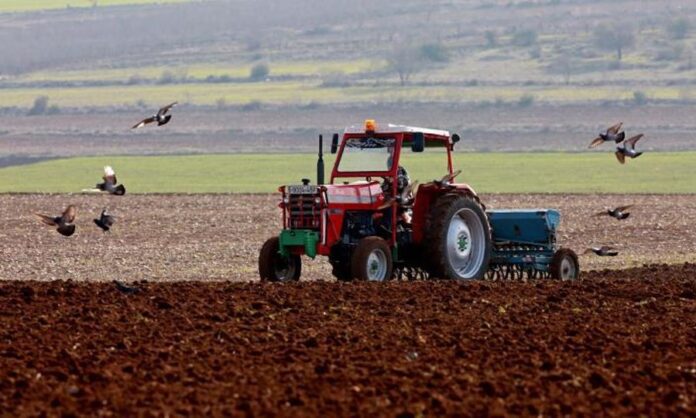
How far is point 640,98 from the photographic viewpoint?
8331cm

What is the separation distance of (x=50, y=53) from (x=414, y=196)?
3507 inches

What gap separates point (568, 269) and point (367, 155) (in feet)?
9.69

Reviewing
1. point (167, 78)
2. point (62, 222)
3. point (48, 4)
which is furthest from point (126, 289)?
point (48, 4)

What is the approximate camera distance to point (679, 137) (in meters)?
69.9

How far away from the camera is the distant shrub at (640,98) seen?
270ft

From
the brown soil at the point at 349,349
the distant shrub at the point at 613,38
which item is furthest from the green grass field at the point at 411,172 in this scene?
the distant shrub at the point at 613,38

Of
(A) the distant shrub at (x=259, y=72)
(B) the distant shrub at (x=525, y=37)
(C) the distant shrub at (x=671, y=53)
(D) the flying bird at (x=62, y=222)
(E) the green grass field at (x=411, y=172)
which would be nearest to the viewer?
(D) the flying bird at (x=62, y=222)

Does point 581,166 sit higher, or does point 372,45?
point 372,45

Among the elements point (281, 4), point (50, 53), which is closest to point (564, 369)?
point (50, 53)

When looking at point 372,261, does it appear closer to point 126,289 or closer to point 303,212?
point 303,212

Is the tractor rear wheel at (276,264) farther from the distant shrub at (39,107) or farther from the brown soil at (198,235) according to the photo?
the distant shrub at (39,107)

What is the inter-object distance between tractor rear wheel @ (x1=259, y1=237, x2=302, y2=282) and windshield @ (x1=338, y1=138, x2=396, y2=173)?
3.79 feet

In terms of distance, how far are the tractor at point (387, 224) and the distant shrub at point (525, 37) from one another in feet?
309

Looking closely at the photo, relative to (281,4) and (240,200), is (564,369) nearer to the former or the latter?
(240,200)
